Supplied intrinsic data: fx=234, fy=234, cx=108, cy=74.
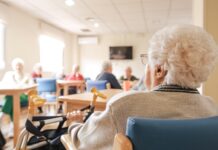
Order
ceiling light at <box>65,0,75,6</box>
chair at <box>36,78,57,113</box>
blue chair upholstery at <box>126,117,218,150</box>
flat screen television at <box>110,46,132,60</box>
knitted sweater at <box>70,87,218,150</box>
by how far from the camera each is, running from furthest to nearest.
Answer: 1. flat screen television at <box>110,46,132,60</box>
2. ceiling light at <box>65,0,75,6</box>
3. chair at <box>36,78,57,113</box>
4. knitted sweater at <box>70,87,218,150</box>
5. blue chair upholstery at <box>126,117,218,150</box>

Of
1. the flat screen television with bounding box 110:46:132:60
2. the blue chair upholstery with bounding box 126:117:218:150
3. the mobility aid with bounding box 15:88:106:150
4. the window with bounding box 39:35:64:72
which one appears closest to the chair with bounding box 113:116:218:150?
the blue chair upholstery with bounding box 126:117:218:150

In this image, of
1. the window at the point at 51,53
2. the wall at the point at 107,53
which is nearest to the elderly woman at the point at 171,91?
the window at the point at 51,53

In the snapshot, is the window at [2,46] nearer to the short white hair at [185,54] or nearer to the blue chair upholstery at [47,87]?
the blue chair upholstery at [47,87]

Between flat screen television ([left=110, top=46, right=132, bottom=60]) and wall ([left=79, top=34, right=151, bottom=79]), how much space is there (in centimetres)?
16

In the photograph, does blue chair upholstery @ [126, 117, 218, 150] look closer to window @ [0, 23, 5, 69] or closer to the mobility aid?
the mobility aid

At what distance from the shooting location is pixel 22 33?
17.8 feet

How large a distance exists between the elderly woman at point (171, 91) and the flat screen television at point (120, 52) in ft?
23.5

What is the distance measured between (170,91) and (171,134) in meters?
0.25

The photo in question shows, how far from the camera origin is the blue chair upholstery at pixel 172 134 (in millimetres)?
653

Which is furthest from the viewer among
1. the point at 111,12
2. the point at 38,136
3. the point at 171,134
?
the point at 111,12

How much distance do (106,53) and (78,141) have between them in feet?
24.4

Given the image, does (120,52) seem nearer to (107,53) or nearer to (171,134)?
(107,53)

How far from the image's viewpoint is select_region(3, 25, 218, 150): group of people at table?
0.82 metres

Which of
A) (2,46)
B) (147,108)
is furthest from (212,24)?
(2,46)
